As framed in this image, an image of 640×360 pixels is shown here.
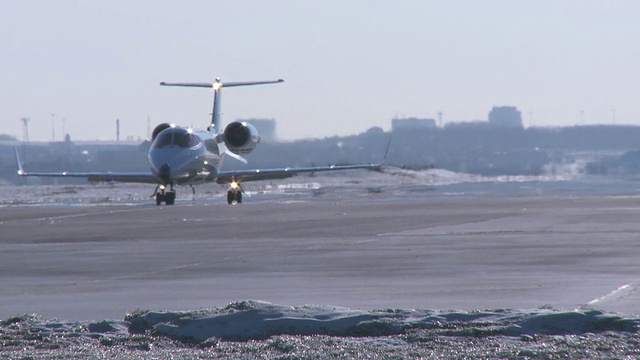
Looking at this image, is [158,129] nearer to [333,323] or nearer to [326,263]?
[326,263]

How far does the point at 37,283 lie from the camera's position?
1256 centimetres

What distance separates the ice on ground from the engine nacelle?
38.0 meters

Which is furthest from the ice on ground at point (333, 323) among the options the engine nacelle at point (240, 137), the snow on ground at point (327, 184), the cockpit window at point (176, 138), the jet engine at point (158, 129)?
the snow on ground at point (327, 184)

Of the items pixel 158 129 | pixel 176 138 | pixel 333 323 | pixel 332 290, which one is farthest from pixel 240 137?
pixel 333 323

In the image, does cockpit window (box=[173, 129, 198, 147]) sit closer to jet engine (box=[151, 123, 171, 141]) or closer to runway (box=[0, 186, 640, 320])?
jet engine (box=[151, 123, 171, 141])

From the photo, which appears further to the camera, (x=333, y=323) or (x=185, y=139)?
(x=185, y=139)

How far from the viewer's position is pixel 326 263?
14.5 metres

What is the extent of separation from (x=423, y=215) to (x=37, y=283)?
16879 millimetres

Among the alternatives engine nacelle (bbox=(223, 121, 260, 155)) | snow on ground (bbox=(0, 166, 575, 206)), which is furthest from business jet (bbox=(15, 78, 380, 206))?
snow on ground (bbox=(0, 166, 575, 206))

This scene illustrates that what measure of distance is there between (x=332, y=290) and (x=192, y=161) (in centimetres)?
3175

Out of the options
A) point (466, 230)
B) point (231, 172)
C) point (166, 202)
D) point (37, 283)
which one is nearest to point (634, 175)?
point (231, 172)

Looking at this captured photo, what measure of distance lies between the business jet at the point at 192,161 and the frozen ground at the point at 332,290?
1630 cm

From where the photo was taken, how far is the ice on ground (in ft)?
25.1

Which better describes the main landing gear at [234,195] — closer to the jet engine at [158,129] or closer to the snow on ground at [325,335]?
the jet engine at [158,129]
